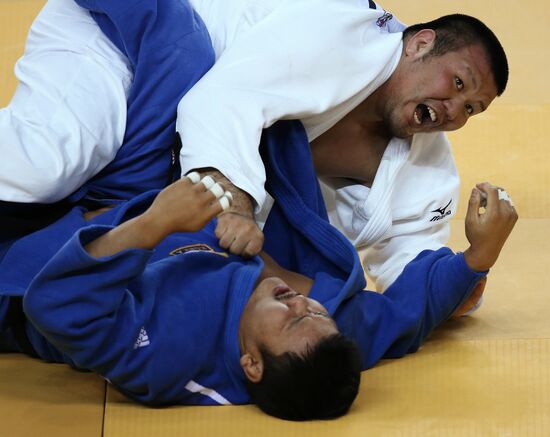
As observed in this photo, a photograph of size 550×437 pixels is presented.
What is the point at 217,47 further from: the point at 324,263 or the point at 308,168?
the point at 324,263

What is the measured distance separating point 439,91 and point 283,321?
1043mm

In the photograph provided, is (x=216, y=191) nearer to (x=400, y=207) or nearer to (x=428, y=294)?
(x=428, y=294)

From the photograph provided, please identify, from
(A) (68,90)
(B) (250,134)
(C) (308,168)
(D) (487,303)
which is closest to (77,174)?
(A) (68,90)

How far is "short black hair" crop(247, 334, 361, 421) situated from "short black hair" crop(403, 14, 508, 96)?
1.12 metres

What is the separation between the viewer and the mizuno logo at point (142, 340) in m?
2.49

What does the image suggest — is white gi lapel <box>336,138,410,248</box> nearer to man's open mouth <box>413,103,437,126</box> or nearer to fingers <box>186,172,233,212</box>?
man's open mouth <box>413,103,437,126</box>

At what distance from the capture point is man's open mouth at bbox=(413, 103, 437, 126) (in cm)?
325

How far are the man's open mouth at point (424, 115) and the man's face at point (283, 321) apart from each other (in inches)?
34.4

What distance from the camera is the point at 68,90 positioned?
2973 mm

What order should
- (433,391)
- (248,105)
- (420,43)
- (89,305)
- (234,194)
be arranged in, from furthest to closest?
(420,43) → (248,105) → (234,194) → (433,391) → (89,305)

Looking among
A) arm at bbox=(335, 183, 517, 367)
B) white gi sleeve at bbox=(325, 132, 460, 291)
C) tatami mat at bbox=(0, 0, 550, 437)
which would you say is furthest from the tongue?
tatami mat at bbox=(0, 0, 550, 437)

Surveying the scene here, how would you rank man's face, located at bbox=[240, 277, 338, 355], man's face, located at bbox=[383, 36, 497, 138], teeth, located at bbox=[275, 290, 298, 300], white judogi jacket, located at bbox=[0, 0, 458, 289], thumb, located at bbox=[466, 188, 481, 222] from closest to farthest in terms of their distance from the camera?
1. man's face, located at bbox=[240, 277, 338, 355]
2. teeth, located at bbox=[275, 290, 298, 300]
3. white judogi jacket, located at bbox=[0, 0, 458, 289]
4. thumb, located at bbox=[466, 188, 481, 222]
5. man's face, located at bbox=[383, 36, 497, 138]

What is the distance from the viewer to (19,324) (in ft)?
9.21

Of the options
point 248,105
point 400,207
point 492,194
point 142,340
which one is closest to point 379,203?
point 400,207
